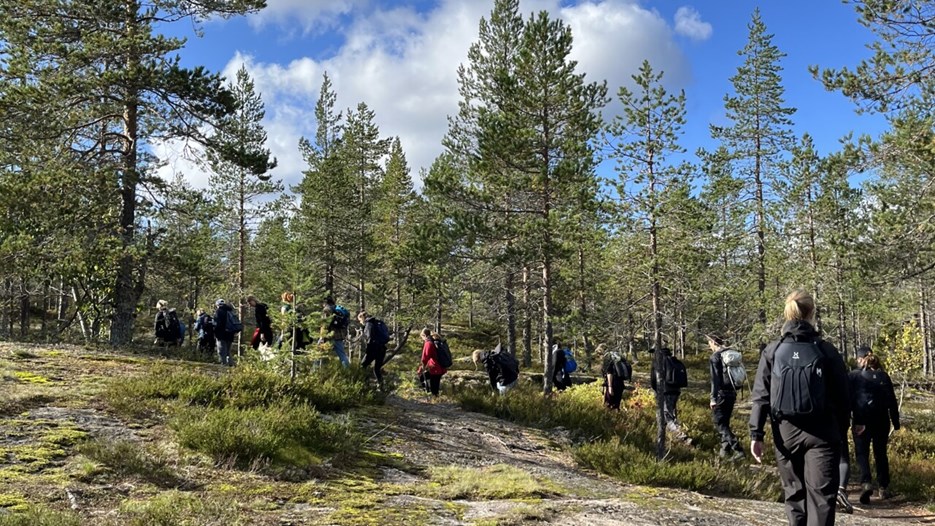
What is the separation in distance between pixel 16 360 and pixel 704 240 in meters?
11.7

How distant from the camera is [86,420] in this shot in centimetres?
592

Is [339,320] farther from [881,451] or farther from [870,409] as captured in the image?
[881,451]

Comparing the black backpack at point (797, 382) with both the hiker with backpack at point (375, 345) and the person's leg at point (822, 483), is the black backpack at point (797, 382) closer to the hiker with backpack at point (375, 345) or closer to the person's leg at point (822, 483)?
the person's leg at point (822, 483)

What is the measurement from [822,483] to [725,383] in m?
5.91

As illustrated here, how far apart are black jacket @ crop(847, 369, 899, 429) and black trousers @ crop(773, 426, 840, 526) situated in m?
4.75

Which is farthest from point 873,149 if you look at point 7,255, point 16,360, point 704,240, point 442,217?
point 7,255

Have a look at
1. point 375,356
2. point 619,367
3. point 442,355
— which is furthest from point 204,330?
point 619,367

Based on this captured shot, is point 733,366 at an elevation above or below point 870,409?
above

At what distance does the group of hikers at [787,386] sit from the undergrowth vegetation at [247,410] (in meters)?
0.84

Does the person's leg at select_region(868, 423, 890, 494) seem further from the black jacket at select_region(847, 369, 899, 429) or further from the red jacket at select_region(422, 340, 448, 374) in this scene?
the red jacket at select_region(422, 340, 448, 374)

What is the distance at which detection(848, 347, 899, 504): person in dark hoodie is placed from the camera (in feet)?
26.4

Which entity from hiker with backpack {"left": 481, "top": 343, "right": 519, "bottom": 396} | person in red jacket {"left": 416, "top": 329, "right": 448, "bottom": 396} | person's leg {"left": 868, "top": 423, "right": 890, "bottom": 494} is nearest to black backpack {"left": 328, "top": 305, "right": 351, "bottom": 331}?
person in red jacket {"left": 416, "top": 329, "right": 448, "bottom": 396}

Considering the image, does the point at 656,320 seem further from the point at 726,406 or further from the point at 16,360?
the point at 16,360

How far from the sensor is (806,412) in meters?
4.07
